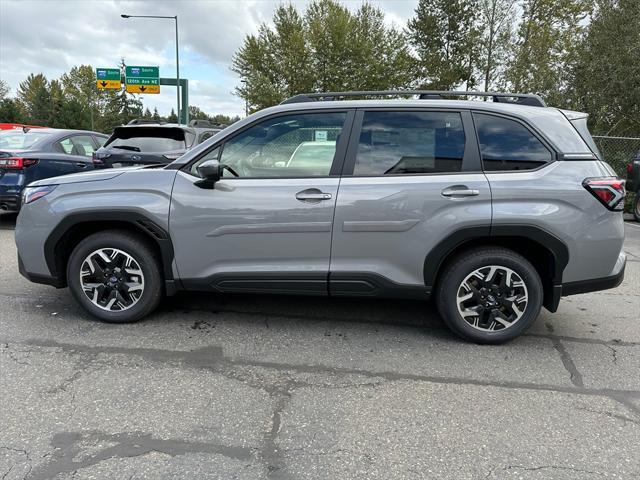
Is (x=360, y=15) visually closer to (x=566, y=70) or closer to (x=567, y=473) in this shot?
(x=566, y=70)

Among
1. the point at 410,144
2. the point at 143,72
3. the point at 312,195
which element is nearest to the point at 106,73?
the point at 143,72

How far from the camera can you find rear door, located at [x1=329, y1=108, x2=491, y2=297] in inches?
134

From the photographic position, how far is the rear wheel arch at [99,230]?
12.0 feet

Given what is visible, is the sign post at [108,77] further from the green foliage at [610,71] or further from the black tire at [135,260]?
the black tire at [135,260]

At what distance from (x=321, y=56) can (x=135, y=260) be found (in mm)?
28572

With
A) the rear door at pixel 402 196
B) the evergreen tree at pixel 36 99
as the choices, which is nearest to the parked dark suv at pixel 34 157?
the rear door at pixel 402 196

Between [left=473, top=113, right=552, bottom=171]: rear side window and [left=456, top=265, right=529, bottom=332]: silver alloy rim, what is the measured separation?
762mm

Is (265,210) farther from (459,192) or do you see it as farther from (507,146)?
(507,146)

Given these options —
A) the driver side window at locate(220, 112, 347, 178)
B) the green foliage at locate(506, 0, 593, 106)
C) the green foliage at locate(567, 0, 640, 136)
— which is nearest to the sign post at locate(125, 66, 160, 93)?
the green foliage at locate(506, 0, 593, 106)

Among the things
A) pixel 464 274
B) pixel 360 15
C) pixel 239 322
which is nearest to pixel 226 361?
pixel 239 322

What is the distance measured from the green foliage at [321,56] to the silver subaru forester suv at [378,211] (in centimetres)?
2690

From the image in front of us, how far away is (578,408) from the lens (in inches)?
111

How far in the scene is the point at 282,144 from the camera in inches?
145

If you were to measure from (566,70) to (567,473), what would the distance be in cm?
1801
